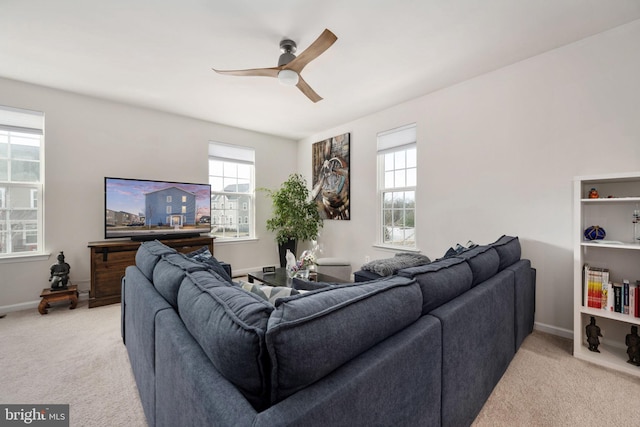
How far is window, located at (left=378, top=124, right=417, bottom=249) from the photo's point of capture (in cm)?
374

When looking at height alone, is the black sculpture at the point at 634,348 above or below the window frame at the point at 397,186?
below

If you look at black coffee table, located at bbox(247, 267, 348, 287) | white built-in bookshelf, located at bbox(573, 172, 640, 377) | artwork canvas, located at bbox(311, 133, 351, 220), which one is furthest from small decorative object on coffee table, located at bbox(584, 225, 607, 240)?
artwork canvas, located at bbox(311, 133, 351, 220)

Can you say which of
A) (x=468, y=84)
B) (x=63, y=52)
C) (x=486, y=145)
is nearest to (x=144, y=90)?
(x=63, y=52)

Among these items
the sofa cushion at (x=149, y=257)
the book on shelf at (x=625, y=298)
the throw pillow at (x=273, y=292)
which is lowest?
the book on shelf at (x=625, y=298)

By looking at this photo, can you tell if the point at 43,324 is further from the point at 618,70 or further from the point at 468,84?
the point at 618,70

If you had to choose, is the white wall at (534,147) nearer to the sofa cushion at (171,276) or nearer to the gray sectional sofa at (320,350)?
the gray sectional sofa at (320,350)

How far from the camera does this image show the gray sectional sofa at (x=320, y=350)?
70 centimetres

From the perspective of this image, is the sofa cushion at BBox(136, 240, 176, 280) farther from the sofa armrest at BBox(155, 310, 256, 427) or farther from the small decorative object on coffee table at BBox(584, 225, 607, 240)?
the small decorative object on coffee table at BBox(584, 225, 607, 240)

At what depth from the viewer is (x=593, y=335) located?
7.06 feet

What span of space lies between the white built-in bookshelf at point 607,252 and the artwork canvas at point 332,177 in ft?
9.34

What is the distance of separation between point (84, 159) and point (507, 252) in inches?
190

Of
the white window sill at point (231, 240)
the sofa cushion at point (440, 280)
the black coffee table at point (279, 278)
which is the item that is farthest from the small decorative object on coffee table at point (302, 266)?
the white window sill at point (231, 240)

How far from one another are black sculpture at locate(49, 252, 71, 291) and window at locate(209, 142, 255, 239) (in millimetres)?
1875

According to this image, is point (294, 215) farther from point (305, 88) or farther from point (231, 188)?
point (305, 88)
